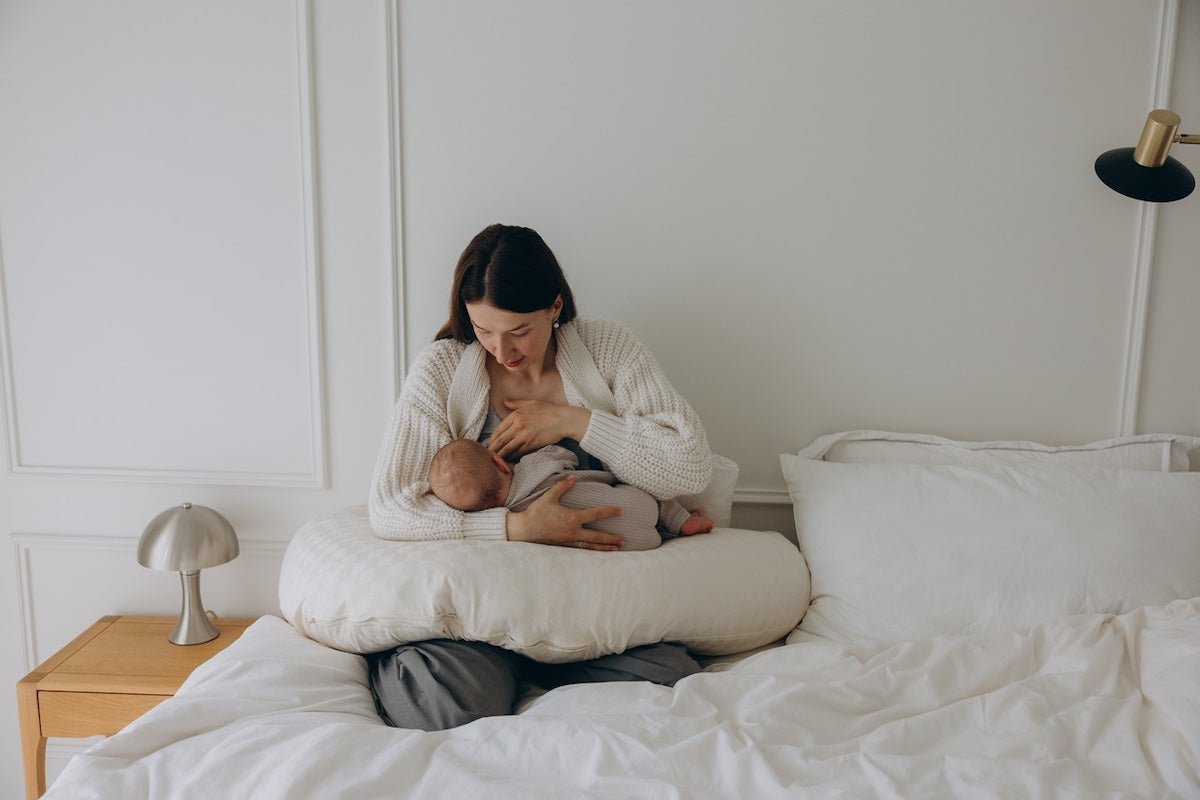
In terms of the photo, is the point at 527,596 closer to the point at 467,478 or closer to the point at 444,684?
the point at 444,684

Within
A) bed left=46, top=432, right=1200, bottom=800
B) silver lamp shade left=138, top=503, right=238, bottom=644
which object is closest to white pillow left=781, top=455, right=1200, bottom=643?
bed left=46, top=432, right=1200, bottom=800

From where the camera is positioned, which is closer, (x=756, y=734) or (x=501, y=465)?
(x=756, y=734)

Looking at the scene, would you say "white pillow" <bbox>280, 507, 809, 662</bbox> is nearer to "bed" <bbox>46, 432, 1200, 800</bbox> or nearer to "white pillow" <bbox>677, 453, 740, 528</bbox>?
"bed" <bbox>46, 432, 1200, 800</bbox>

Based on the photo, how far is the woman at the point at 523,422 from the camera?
1.51 metres

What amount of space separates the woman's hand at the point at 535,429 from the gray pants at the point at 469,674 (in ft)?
1.46

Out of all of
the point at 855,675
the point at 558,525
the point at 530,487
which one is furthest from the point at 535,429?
the point at 855,675

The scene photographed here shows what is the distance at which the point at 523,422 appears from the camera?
1778 millimetres

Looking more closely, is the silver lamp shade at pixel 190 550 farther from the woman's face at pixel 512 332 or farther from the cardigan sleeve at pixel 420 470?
the woman's face at pixel 512 332

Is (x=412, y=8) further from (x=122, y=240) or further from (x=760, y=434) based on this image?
(x=760, y=434)

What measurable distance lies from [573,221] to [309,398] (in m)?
0.80

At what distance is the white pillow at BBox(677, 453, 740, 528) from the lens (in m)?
1.92

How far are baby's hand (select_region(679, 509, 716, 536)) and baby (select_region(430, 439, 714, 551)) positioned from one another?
0.24 ft

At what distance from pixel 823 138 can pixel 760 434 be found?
744mm

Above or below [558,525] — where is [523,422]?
above
